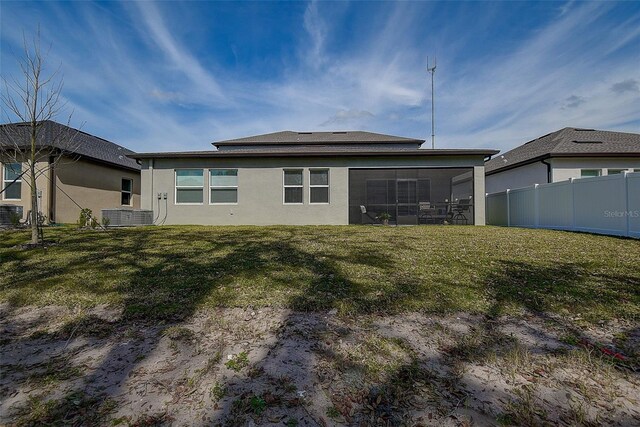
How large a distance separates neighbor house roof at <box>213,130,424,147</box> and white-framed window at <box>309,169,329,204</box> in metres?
4.67

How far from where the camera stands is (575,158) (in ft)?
43.7

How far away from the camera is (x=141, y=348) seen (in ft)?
7.19

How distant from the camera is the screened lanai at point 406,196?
14.1 m

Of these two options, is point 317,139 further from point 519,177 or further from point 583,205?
point 583,205

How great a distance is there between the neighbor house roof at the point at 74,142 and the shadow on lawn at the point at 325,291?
32.8 feet

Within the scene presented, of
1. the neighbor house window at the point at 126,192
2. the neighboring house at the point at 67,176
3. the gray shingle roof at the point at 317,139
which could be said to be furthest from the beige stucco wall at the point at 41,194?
the gray shingle roof at the point at 317,139

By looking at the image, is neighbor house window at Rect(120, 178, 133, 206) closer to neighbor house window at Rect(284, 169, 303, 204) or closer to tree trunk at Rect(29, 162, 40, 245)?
neighbor house window at Rect(284, 169, 303, 204)

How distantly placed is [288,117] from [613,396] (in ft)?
65.4

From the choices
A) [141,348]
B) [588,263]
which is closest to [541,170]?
[588,263]

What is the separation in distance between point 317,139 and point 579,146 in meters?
13.0

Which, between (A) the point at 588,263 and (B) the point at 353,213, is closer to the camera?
(A) the point at 588,263

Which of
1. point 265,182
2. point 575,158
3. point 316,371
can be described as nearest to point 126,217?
point 265,182

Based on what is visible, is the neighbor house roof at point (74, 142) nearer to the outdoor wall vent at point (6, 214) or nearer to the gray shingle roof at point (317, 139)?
the outdoor wall vent at point (6, 214)

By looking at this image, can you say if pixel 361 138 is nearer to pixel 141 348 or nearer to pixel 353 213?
pixel 353 213
